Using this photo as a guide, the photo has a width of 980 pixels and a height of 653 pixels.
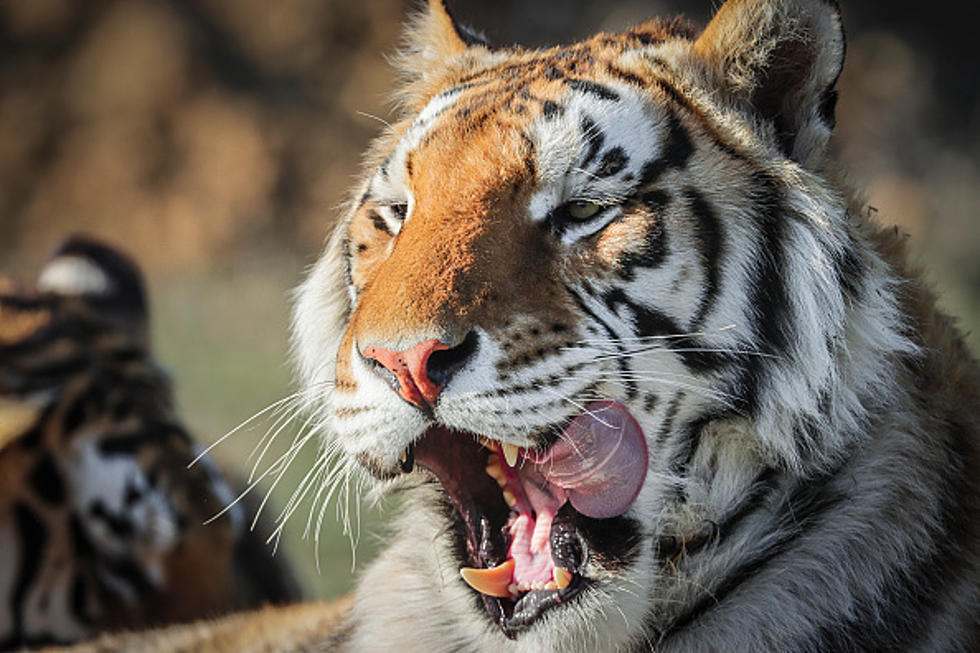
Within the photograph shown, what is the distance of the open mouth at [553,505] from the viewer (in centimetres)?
147

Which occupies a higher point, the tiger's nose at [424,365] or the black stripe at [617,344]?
the black stripe at [617,344]

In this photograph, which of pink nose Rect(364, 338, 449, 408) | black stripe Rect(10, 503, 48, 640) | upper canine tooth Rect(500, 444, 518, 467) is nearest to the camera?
pink nose Rect(364, 338, 449, 408)

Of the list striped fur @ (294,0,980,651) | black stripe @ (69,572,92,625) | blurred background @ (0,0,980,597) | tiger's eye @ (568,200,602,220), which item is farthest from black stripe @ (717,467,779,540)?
blurred background @ (0,0,980,597)

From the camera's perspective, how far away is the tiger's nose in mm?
1376

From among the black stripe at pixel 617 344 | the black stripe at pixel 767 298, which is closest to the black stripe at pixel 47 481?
the black stripe at pixel 617 344

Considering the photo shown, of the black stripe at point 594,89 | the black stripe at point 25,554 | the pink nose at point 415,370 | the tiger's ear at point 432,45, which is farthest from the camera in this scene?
the black stripe at point 25,554

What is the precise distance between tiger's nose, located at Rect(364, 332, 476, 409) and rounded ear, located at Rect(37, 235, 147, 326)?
183 cm

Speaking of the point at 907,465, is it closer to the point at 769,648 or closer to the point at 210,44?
the point at 769,648

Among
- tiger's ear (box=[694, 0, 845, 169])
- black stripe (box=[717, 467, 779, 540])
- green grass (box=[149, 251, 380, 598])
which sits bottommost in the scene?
green grass (box=[149, 251, 380, 598])

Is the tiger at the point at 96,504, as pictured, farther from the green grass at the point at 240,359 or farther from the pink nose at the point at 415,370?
the green grass at the point at 240,359

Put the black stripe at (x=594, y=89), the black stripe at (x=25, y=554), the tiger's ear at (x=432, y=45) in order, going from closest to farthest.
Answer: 1. the black stripe at (x=594, y=89)
2. the tiger's ear at (x=432, y=45)
3. the black stripe at (x=25, y=554)

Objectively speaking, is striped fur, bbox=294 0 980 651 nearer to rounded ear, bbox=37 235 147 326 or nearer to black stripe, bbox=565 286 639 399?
black stripe, bbox=565 286 639 399

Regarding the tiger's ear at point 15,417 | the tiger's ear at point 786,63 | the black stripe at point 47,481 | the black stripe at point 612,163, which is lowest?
the black stripe at point 47,481

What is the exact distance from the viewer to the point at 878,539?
1.52 metres
